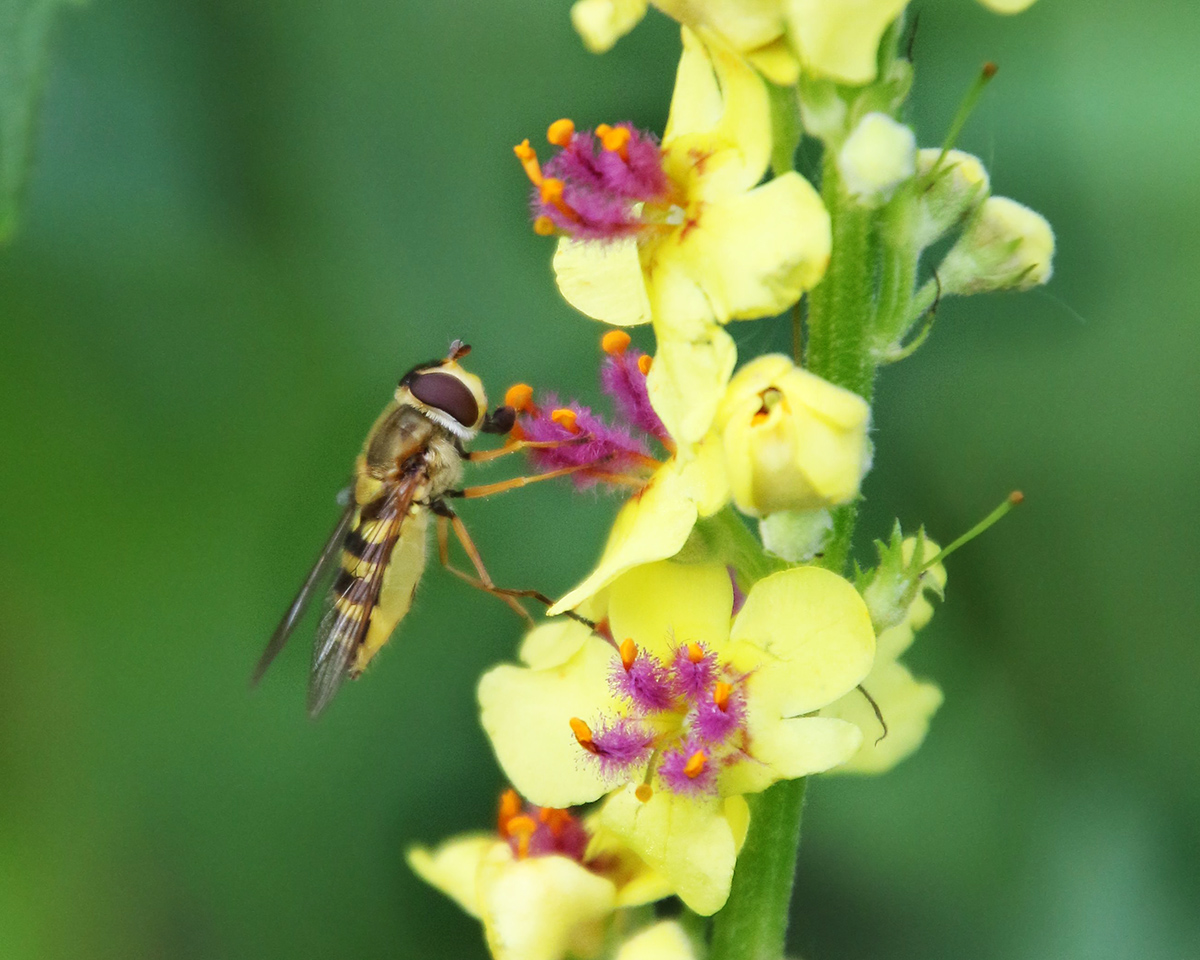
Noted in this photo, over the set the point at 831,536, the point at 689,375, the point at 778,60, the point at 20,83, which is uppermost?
the point at 20,83


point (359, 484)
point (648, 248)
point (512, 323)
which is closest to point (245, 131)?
point (512, 323)

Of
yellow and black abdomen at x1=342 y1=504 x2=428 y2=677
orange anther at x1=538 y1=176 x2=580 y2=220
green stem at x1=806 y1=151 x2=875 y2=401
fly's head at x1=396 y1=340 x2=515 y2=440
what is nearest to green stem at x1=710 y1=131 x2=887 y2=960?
green stem at x1=806 y1=151 x2=875 y2=401

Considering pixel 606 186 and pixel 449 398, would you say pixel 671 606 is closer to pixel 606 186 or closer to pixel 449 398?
pixel 606 186

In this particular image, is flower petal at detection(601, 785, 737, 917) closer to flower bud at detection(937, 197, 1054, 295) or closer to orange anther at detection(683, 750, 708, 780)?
orange anther at detection(683, 750, 708, 780)

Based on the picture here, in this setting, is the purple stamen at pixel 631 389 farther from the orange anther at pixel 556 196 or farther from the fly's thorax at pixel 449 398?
the fly's thorax at pixel 449 398

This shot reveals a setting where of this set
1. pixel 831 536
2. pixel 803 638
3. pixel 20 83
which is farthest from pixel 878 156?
pixel 20 83
